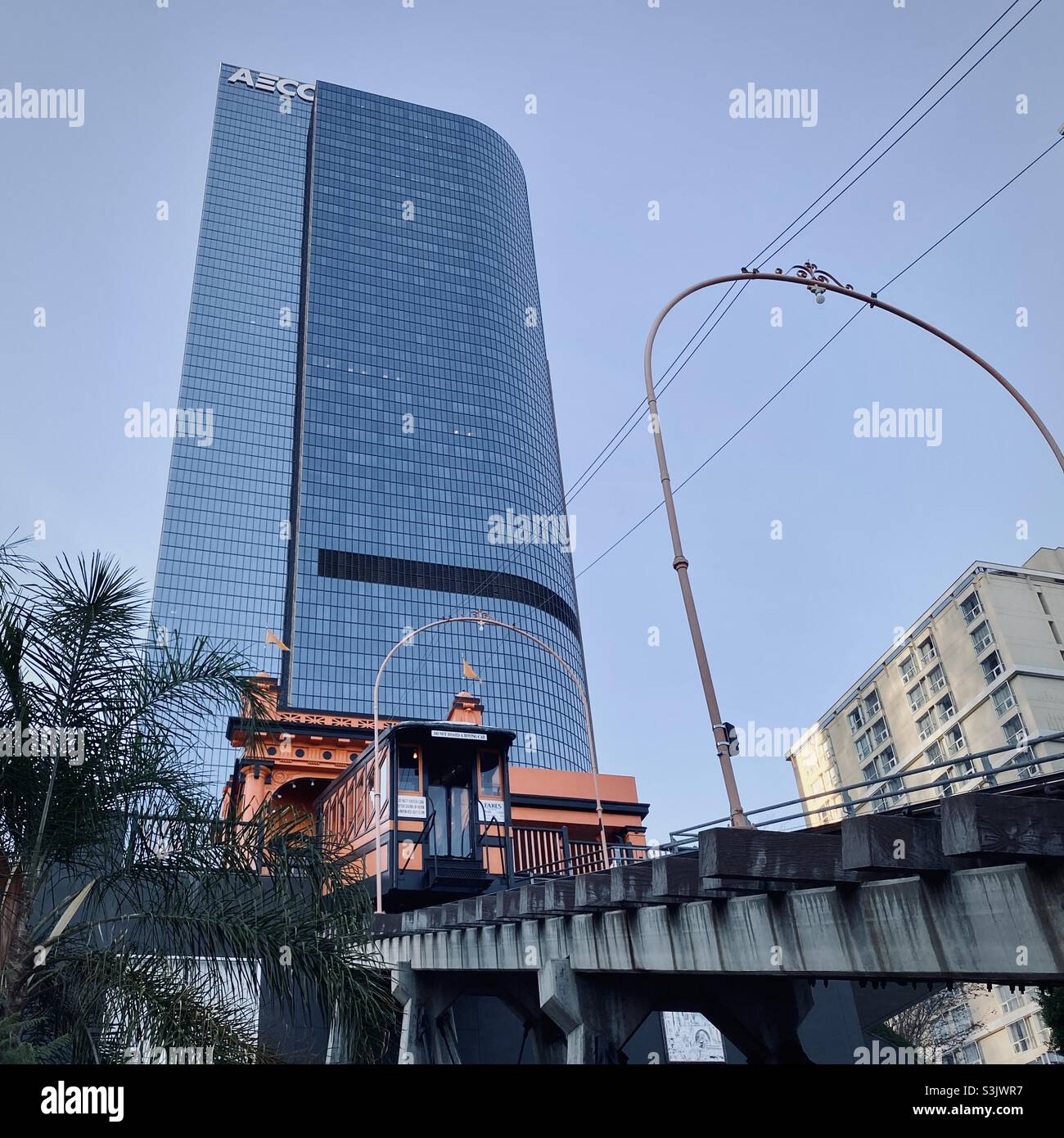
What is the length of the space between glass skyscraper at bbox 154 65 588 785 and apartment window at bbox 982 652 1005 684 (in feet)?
222

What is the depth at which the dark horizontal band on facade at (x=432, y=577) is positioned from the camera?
13562 centimetres

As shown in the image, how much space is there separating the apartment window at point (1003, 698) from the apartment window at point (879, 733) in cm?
1376

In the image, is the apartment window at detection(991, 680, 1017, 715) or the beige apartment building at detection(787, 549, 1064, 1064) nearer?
the beige apartment building at detection(787, 549, 1064, 1064)

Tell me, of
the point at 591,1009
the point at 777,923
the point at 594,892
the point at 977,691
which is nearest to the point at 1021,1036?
the point at 977,691

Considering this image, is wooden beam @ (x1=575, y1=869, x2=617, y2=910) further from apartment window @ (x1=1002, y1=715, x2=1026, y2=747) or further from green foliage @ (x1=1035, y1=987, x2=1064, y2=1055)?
apartment window @ (x1=1002, y1=715, x2=1026, y2=747)

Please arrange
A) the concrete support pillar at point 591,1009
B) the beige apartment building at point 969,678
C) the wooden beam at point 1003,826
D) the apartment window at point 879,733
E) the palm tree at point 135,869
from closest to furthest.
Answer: the wooden beam at point 1003,826, the palm tree at point 135,869, the concrete support pillar at point 591,1009, the beige apartment building at point 969,678, the apartment window at point 879,733

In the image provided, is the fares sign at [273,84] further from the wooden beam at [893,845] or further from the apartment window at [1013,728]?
the wooden beam at [893,845]

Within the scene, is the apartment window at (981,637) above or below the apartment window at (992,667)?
above

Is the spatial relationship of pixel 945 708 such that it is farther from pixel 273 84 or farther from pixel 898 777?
pixel 273 84

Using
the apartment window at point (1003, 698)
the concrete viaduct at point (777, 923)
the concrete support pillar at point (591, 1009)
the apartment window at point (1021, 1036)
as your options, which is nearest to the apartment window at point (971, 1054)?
the apartment window at point (1021, 1036)

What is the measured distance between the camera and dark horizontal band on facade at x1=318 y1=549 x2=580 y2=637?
13562 cm

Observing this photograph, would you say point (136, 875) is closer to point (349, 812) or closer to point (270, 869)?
point (270, 869)

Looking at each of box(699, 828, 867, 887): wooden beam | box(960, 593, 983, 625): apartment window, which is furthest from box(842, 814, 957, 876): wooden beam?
box(960, 593, 983, 625): apartment window
